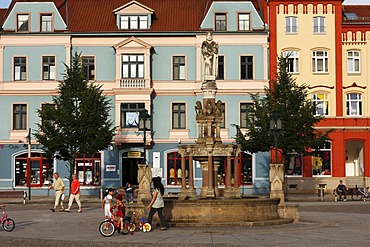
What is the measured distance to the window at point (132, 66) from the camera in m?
49.9

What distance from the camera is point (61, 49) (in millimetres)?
50688

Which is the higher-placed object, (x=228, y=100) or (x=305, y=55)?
(x=305, y=55)

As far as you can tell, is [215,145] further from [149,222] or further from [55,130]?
[55,130]

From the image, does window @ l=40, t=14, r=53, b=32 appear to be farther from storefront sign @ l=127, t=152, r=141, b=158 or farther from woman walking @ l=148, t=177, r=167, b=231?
woman walking @ l=148, t=177, r=167, b=231

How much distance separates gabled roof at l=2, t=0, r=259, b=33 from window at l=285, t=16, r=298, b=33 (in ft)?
8.85

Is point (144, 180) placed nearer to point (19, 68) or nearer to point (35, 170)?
point (35, 170)

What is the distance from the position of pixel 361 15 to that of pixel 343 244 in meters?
39.2

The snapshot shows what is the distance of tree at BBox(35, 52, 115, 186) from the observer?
42.9m

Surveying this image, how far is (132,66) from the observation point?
49969 millimetres

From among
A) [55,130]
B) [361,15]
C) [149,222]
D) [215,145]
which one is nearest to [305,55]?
[361,15]

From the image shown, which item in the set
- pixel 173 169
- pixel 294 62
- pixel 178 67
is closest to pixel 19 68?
pixel 178 67

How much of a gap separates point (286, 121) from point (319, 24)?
11.1 m

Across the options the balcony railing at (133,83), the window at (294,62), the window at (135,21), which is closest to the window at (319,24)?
the window at (294,62)

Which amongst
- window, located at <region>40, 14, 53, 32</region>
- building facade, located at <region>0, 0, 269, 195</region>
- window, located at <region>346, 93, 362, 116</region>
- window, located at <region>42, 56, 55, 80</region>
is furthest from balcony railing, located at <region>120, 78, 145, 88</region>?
window, located at <region>346, 93, 362, 116</region>
